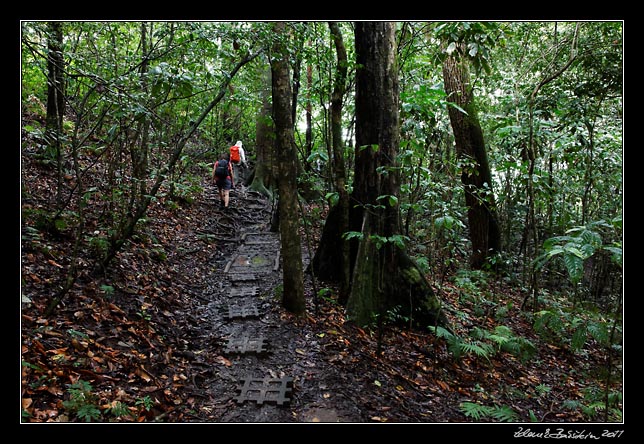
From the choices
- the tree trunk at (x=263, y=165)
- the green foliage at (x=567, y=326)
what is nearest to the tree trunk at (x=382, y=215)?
the green foliage at (x=567, y=326)

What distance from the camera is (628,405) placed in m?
3.49

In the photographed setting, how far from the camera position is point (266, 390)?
173 inches

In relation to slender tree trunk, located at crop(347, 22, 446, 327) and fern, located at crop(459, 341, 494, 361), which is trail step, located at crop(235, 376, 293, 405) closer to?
slender tree trunk, located at crop(347, 22, 446, 327)

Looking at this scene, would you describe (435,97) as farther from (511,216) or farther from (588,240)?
(511,216)

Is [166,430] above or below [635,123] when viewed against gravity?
below

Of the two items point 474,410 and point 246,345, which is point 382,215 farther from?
point 474,410

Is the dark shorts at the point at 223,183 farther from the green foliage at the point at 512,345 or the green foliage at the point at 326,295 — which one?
the green foliage at the point at 512,345

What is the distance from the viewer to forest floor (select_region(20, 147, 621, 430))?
3.95 metres

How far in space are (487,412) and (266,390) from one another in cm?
242

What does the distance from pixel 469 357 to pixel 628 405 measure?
248 cm

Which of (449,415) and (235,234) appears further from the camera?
(235,234)

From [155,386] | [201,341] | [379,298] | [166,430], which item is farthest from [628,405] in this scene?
[201,341]

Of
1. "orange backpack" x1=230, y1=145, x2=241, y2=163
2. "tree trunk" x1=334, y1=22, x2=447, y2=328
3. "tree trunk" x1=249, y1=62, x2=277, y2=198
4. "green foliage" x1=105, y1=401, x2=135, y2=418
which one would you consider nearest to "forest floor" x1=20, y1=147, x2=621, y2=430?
"green foliage" x1=105, y1=401, x2=135, y2=418

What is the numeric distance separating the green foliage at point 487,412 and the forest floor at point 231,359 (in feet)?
0.07
